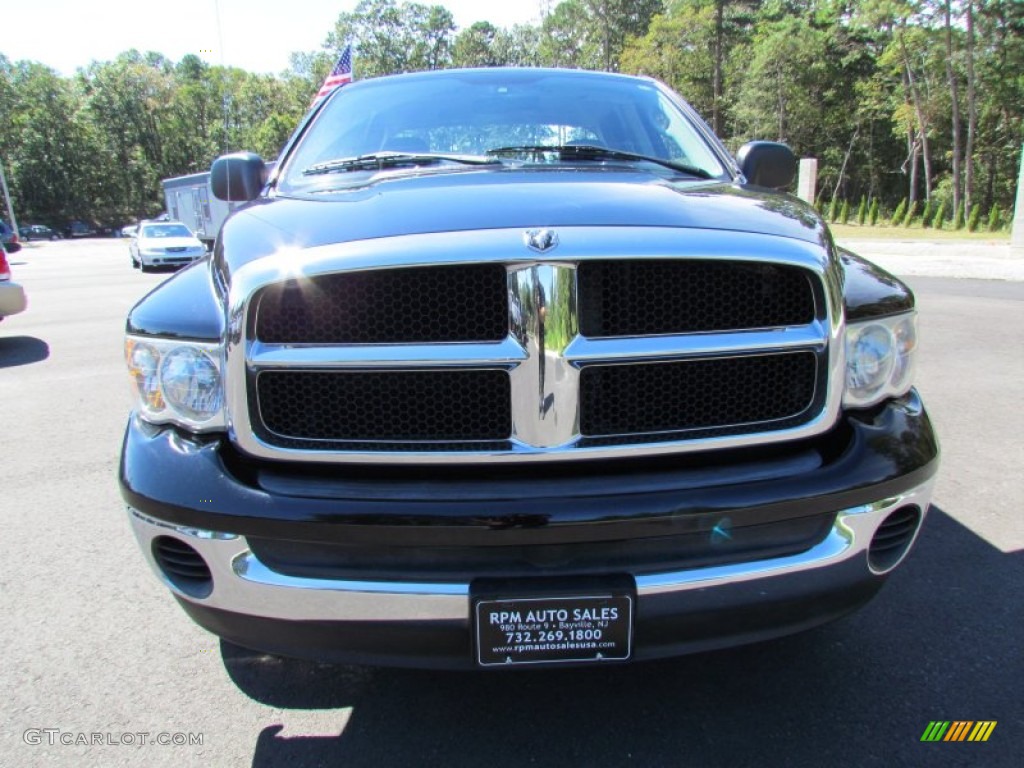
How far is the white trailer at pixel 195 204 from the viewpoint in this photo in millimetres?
25766

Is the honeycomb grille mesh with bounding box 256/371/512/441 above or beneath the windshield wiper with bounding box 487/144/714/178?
beneath

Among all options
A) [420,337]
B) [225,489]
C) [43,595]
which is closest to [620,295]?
[420,337]

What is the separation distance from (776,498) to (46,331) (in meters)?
10.1

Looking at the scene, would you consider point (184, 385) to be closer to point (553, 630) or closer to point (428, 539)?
point (428, 539)

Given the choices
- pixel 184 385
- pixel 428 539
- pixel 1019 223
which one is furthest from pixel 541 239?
pixel 1019 223

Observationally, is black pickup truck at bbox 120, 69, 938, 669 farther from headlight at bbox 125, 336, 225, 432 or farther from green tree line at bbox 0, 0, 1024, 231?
green tree line at bbox 0, 0, 1024, 231

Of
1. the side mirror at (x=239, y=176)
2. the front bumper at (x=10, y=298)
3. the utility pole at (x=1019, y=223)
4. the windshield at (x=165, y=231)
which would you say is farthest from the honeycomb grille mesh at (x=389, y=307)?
the windshield at (x=165, y=231)

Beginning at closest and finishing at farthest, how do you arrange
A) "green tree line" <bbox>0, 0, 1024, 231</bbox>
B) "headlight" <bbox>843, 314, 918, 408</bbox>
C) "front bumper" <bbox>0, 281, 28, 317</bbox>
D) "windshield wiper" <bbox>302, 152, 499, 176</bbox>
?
"headlight" <bbox>843, 314, 918, 408</bbox> → "windshield wiper" <bbox>302, 152, 499, 176</bbox> → "front bumper" <bbox>0, 281, 28, 317</bbox> → "green tree line" <bbox>0, 0, 1024, 231</bbox>

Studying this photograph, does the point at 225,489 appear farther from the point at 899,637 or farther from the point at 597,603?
the point at 899,637

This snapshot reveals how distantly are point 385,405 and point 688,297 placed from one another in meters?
0.77

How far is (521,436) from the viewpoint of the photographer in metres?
1.69

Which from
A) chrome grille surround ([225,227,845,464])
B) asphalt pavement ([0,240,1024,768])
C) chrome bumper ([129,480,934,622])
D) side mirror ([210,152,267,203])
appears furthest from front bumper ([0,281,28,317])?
chrome grille surround ([225,227,845,464])

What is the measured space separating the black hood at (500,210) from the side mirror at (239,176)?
2.36 ft

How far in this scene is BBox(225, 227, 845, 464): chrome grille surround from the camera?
1.63 m
